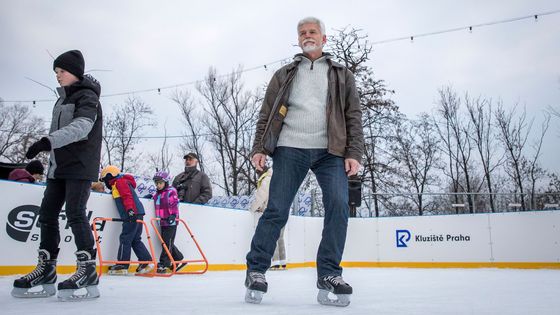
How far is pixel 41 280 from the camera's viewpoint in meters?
2.63

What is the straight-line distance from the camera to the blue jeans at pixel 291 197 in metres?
2.42

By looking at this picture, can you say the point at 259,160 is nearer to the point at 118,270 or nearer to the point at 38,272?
the point at 38,272

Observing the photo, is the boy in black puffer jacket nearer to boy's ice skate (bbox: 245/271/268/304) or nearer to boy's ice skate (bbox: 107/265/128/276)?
boy's ice skate (bbox: 245/271/268/304)

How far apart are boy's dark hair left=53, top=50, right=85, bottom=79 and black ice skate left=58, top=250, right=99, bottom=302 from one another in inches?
39.7

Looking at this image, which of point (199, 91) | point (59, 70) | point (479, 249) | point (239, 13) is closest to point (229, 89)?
point (199, 91)

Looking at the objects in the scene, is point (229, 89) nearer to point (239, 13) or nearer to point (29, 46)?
point (239, 13)

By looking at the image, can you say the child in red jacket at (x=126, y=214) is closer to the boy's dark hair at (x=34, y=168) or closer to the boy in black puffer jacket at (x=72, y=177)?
the boy's dark hair at (x=34, y=168)

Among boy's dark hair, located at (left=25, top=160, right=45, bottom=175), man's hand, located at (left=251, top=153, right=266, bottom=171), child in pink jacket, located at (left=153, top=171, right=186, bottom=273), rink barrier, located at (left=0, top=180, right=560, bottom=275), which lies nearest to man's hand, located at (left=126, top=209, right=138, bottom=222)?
rink barrier, located at (left=0, top=180, right=560, bottom=275)

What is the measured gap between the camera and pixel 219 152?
23.3 metres

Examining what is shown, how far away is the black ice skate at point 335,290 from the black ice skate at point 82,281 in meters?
1.22

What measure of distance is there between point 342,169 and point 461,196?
9.93 metres

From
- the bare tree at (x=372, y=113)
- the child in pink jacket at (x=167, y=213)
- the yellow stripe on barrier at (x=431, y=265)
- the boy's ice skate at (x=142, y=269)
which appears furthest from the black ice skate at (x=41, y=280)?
the bare tree at (x=372, y=113)

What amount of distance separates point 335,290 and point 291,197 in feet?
1.69

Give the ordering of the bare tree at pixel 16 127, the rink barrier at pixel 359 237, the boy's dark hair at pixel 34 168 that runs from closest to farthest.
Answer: the rink barrier at pixel 359 237 < the boy's dark hair at pixel 34 168 < the bare tree at pixel 16 127
